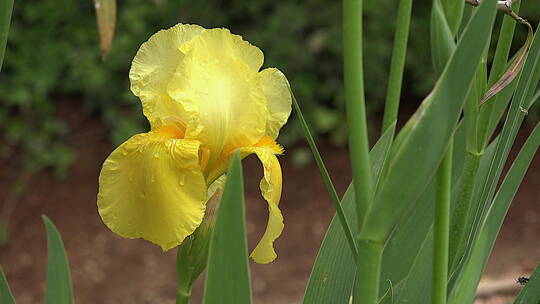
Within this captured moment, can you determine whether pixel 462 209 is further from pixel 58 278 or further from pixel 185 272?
pixel 58 278

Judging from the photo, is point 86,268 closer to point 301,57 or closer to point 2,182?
point 2,182

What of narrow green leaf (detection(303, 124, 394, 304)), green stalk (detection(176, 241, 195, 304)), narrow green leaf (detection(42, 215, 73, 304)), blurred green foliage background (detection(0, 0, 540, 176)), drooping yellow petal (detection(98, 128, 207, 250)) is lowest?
narrow green leaf (detection(42, 215, 73, 304))

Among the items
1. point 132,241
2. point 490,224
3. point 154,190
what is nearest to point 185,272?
point 154,190

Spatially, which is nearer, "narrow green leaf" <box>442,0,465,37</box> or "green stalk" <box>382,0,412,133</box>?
"narrow green leaf" <box>442,0,465,37</box>

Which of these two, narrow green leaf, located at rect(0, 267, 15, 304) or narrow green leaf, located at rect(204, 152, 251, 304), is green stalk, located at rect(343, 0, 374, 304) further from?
narrow green leaf, located at rect(0, 267, 15, 304)

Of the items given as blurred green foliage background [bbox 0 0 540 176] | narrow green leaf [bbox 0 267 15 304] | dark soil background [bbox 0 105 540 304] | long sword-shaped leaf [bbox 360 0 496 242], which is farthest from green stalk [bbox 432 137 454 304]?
blurred green foliage background [bbox 0 0 540 176]

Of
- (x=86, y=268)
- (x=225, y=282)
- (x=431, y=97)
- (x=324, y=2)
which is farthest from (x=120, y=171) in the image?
(x=324, y=2)
